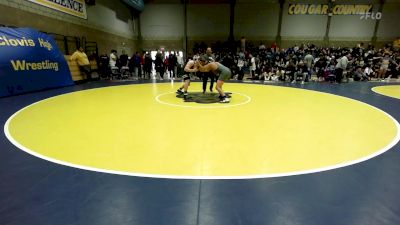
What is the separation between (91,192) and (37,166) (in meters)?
1.17

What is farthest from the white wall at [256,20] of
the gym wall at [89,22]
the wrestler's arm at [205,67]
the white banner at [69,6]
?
the wrestler's arm at [205,67]

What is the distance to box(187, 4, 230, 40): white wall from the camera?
25250 mm

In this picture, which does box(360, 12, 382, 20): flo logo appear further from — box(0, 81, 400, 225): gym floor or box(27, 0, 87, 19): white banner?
box(27, 0, 87, 19): white banner

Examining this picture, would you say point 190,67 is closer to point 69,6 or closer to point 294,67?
point 294,67

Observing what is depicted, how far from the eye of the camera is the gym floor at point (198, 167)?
8.27 ft

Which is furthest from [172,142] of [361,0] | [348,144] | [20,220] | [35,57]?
[361,0]

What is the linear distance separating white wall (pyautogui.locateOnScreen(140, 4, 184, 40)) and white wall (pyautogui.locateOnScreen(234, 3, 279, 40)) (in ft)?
18.0

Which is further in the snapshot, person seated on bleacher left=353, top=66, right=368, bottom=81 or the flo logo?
the flo logo

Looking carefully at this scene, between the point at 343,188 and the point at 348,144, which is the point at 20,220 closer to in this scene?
the point at 343,188

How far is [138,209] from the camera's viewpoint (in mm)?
2568

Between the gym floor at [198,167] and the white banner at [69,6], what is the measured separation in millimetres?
7655

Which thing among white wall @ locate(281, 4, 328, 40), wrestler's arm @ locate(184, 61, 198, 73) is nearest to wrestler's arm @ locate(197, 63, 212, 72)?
wrestler's arm @ locate(184, 61, 198, 73)

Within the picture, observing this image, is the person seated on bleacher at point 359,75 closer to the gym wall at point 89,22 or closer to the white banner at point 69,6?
the gym wall at point 89,22

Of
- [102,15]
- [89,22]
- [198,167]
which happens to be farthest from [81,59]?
[198,167]
